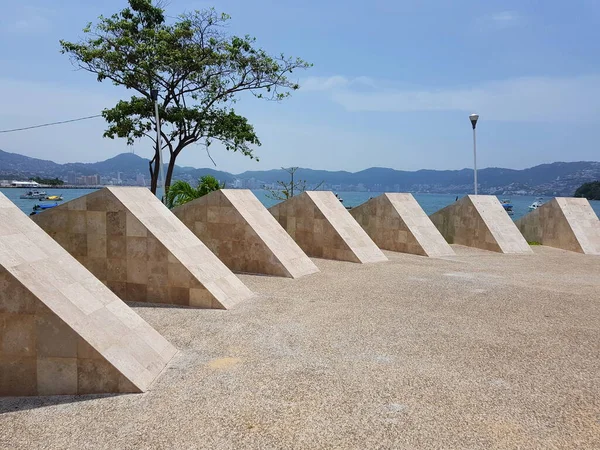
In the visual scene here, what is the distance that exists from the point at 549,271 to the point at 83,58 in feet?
72.9

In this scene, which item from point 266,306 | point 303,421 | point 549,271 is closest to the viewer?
point 303,421

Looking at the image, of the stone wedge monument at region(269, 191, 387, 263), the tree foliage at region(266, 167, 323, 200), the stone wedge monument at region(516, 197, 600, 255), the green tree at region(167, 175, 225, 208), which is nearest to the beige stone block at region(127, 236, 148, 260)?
the stone wedge monument at region(269, 191, 387, 263)

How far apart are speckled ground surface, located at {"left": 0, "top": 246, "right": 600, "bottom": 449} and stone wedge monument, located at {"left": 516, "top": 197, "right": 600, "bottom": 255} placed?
9941mm

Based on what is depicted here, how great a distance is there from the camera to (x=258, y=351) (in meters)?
5.75

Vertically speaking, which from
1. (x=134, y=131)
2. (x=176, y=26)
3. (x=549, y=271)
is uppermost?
(x=176, y=26)

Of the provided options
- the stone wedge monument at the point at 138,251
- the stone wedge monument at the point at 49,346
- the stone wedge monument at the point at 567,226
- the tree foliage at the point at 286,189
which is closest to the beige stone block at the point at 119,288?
the stone wedge monument at the point at 138,251

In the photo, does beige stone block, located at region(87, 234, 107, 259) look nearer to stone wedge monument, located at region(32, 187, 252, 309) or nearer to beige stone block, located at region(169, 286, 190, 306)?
stone wedge monument, located at region(32, 187, 252, 309)

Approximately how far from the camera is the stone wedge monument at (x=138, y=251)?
7973mm

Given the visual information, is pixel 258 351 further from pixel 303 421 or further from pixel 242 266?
pixel 242 266

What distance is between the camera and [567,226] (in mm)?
17828

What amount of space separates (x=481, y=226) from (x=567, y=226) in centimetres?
340

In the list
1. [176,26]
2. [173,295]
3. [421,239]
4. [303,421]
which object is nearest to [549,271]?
[421,239]

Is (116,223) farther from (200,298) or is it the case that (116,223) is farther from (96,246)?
(200,298)

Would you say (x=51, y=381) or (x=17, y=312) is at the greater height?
(x=17, y=312)
